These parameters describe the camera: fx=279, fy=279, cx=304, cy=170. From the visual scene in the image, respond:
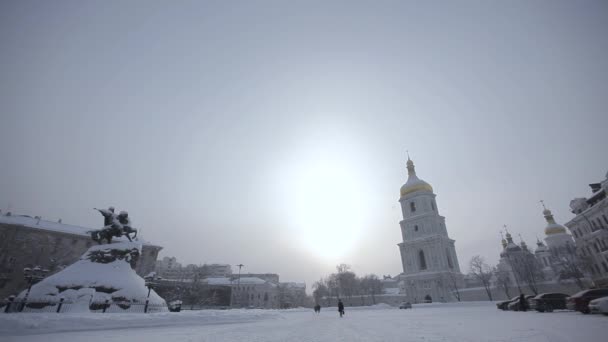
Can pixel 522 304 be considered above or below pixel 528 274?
below

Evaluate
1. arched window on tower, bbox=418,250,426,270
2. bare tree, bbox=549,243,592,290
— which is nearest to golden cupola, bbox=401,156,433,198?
arched window on tower, bbox=418,250,426,270

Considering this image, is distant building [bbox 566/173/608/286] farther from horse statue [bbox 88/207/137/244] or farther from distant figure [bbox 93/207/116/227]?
distant figure [bbox 93/207/116/227]

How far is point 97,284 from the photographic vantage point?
69.3 feet

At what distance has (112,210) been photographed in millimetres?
27203

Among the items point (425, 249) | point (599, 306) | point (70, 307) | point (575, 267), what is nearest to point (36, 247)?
point (70, 307)

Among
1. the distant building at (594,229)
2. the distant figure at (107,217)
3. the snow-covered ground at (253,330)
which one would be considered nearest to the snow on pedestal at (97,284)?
the distant figure at (107,217)

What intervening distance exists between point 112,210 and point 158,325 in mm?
16604

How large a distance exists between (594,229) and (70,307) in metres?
69.1

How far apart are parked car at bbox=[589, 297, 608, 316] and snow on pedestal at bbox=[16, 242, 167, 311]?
87.4 feet

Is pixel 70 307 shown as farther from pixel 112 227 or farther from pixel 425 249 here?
pixel 425 249

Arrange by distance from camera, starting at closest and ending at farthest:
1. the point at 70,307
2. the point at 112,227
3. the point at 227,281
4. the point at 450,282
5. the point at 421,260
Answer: the point at 70,307
the point at 112,227
the point at 450,282
the point at 421,260
the point at 227,281

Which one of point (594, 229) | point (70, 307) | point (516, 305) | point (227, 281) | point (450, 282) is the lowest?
point (516, 305)

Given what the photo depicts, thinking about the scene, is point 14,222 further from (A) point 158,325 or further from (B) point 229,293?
(A) point 158,325

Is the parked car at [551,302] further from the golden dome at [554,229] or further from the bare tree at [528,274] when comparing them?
the golden dome at [554,229]
